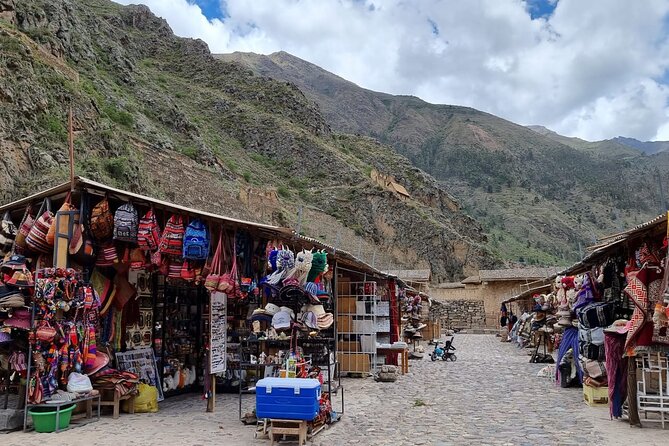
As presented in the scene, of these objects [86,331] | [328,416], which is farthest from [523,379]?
[86,331]

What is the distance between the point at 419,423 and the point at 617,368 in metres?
2.94

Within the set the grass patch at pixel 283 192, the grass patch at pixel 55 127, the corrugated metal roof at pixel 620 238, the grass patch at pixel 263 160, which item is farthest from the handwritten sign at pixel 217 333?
the grass patch at pixel 263 160

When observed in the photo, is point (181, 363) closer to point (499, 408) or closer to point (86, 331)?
point (86, 331)

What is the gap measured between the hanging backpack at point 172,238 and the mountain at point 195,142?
135 inches

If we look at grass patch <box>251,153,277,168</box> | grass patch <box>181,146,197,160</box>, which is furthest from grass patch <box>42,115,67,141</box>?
grass patch <box>251,153,277,168</box>

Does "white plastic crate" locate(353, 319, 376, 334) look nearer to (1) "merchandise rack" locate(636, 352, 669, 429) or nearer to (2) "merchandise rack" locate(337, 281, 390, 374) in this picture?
(2) "merchandise rack" locate(337, 281, 390, 374)

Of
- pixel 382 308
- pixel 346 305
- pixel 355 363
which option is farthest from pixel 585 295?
pixel 382 308

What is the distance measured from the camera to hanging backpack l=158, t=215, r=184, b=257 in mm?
7590

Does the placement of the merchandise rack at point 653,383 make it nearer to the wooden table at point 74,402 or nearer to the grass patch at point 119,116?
the wooden table at point 74,402

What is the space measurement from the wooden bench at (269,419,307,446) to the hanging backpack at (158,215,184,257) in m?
2.78

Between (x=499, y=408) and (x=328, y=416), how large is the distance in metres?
3.30

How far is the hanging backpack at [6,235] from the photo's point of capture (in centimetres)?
817

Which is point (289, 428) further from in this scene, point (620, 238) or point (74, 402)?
point (620, 238)

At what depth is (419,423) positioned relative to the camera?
26.1ft
